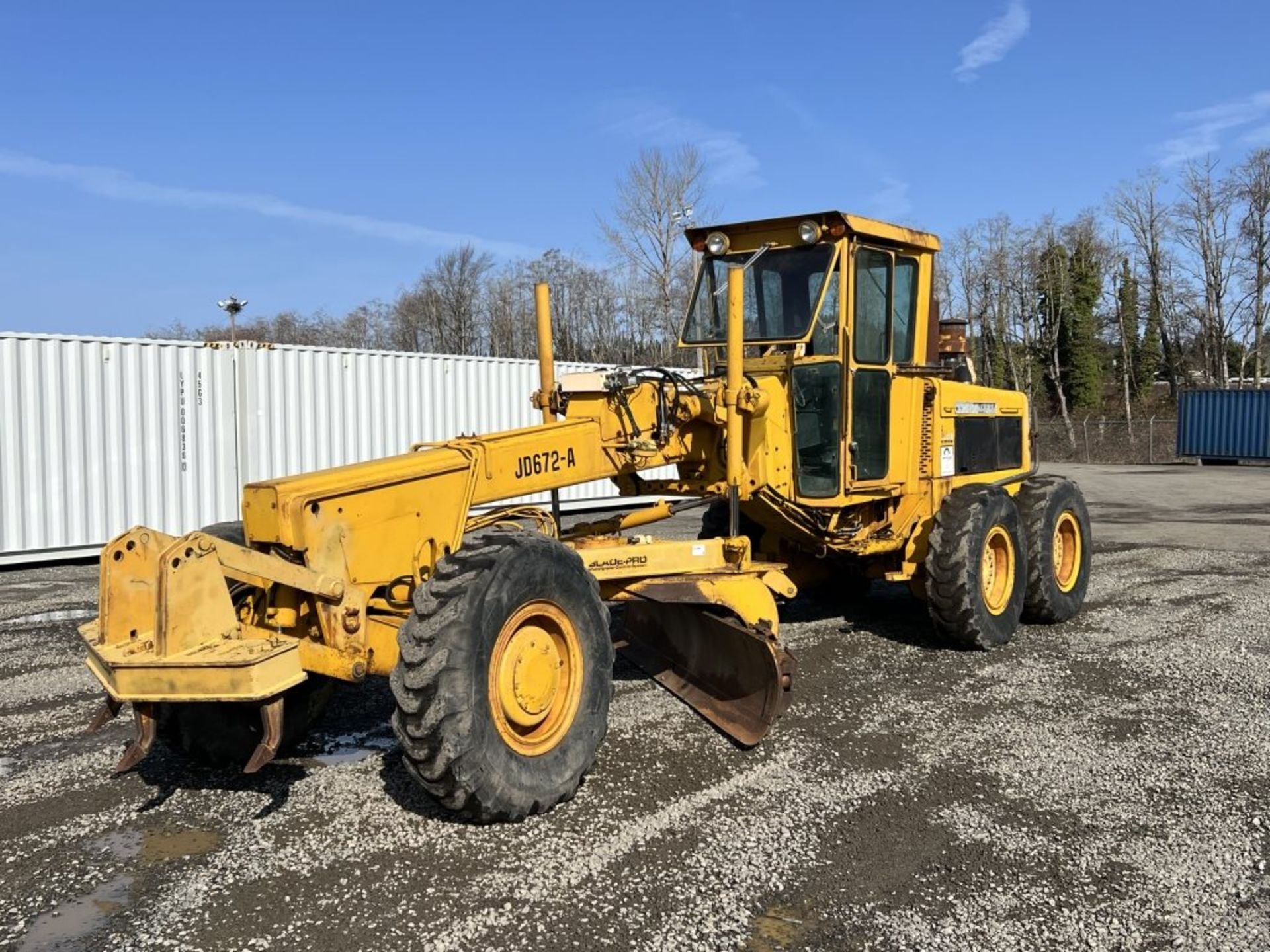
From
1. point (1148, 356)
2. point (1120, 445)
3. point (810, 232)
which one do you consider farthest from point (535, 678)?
point (1148, 356)

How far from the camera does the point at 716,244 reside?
277 inches

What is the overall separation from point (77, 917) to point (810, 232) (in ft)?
17.5

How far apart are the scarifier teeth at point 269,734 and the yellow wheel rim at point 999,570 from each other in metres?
5.48

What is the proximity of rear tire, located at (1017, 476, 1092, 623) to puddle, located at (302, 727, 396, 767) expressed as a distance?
17.5 ft

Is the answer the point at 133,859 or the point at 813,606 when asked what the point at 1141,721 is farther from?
the point at 133,859

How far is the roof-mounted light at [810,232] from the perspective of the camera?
661 cm

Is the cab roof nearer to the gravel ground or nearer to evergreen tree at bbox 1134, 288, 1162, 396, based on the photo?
the gravel ground

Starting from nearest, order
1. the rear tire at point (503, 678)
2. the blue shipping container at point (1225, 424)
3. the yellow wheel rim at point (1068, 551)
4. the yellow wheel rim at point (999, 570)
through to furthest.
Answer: the rear tire at point (503, 678) < the yellow wheel rim at point (999, 570) < the yellow wheel rim at point (1068, 551) < the blue shipping container at point (1225, 424)

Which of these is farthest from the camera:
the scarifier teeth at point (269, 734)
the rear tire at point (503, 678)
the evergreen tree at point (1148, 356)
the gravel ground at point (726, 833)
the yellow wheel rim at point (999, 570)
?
the evergreen tree at point (1148, 356)

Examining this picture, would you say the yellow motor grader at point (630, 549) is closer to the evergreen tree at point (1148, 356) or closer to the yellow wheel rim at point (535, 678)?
the yellow wheel rim at point (535, 678)

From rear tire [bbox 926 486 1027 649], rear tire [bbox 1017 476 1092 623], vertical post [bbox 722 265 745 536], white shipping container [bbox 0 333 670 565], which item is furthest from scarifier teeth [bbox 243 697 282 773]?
white shipping container [bbox 0 333 670 565]

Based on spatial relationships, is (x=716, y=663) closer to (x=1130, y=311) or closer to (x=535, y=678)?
(x=535, y=678)

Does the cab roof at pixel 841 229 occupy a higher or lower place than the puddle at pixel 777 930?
higher

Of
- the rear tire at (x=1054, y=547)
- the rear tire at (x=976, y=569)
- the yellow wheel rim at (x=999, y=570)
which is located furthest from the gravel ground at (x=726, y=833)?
the rear tire at (x=1054, y=547)
